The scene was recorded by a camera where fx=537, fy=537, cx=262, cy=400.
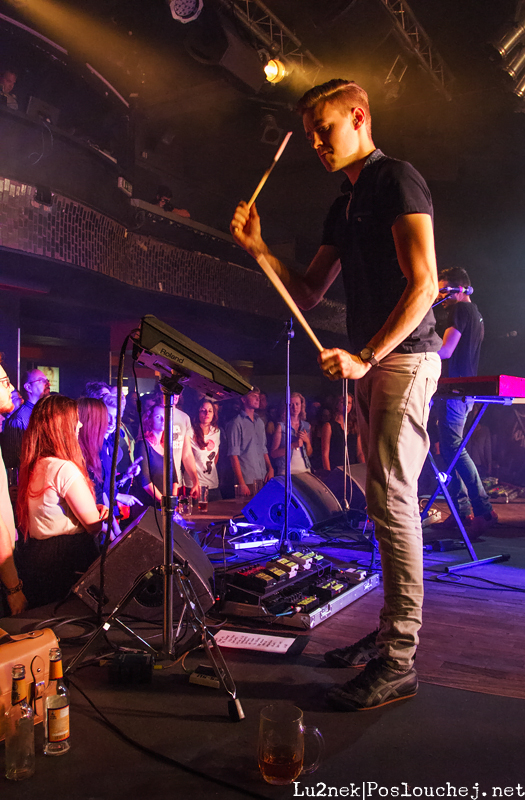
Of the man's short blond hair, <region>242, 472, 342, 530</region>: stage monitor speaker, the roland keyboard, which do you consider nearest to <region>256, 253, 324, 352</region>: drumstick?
the man's short blond hair

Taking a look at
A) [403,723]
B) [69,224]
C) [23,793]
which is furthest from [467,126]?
[23,793]

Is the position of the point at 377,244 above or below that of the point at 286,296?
above

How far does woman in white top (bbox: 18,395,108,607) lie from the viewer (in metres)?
2.73

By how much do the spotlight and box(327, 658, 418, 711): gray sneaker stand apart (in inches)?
181

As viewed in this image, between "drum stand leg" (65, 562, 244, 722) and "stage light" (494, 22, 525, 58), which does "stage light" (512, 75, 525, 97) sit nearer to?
"stage light" (494, 22, 525, 58)

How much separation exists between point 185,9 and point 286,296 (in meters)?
3.63

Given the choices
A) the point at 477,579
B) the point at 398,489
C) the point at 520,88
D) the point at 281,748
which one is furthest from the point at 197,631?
the point at 520,88

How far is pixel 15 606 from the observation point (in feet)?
8.48

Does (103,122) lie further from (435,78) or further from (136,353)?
(136,353)

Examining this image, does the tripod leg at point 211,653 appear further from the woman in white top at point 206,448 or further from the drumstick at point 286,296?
the woman in white top at point 206,448

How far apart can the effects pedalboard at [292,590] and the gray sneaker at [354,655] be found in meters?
0.42

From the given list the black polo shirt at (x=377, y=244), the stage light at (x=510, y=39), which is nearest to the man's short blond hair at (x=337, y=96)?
the black polo shirt at (x=377, y=244)

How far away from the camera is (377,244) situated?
191 cm

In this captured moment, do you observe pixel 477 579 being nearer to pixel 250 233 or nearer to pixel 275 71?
pixel 250 233
